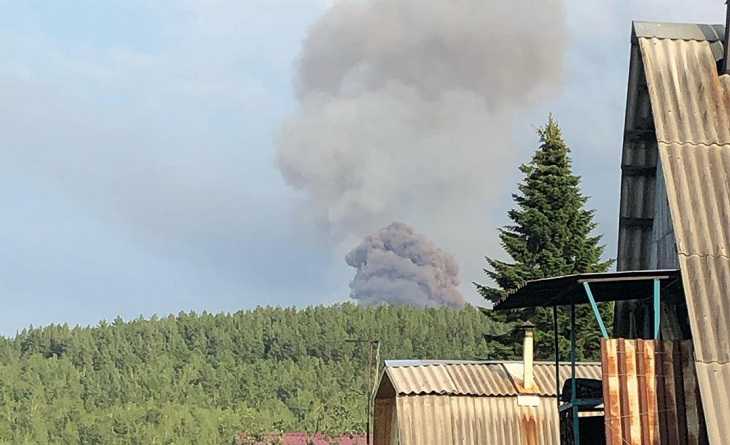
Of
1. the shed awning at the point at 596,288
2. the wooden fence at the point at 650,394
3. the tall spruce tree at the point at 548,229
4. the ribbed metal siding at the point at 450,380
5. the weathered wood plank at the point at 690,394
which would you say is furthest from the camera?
the tall spruce tree at the point at 548,229

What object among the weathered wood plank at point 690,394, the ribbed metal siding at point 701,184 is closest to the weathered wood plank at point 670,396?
the weathered wood plank at point 690,394

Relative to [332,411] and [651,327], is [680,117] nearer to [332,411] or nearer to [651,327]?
[651,327]

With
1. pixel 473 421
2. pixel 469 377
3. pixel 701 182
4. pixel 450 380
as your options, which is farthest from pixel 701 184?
pixel 469 377

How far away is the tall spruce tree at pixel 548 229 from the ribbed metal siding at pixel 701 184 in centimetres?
3231

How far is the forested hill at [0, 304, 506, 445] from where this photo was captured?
423 feet

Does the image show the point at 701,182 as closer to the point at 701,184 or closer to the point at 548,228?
the point at 701,184

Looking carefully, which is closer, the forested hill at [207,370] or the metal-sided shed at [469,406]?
the metal-sided shed at [469,406]

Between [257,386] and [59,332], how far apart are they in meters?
38.4

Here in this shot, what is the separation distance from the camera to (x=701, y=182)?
15.0m

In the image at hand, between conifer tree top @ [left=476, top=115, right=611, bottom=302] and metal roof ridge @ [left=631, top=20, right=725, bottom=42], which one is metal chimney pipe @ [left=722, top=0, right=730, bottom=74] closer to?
metal roof ridge @ [left=631, top=20, right=725, bottom=42]

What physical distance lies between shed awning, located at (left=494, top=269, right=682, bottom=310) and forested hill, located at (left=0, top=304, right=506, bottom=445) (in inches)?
3800

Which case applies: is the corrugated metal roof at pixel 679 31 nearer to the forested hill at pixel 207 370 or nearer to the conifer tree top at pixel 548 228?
the conifer tree top at pixel 548 228

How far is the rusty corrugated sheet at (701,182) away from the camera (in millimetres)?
13438

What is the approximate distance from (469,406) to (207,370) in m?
132
